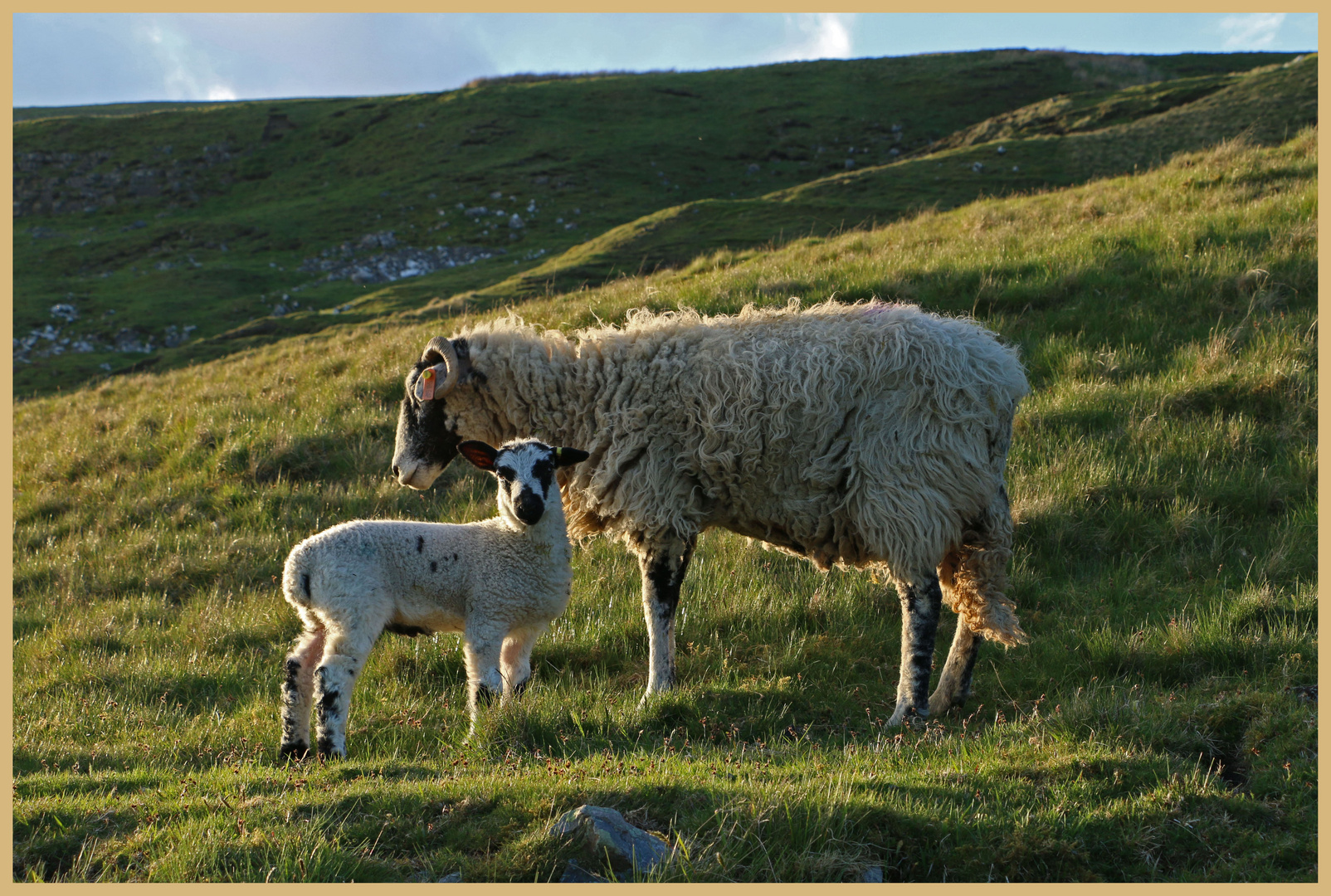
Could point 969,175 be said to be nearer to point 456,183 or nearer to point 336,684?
point 456,183

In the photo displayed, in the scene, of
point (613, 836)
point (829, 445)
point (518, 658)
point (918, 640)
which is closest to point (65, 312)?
point (518, 658)

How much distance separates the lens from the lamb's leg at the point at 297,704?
19.9 feet

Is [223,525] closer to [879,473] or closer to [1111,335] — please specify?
[879,473]

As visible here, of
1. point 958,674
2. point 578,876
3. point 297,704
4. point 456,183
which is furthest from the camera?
point 456,183

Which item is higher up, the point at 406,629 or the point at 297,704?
the point at 406,629

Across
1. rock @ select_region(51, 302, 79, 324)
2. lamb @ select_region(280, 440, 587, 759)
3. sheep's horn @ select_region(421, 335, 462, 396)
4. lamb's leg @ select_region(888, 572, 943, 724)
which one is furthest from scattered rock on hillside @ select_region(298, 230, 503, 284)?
lamb's leg @ select_region(888, 572, 943, 724)

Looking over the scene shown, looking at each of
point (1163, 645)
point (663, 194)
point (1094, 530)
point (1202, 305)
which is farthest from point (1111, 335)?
point (663, 194)

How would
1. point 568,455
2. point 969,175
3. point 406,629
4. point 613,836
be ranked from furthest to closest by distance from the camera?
1. point 969,175
2. point 406,629
3. point 568,455
4. point 613,836

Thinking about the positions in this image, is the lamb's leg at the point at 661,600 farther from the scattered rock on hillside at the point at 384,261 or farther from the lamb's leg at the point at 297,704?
the scattered rock on hillside at the point at 384,261

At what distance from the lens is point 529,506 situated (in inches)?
241

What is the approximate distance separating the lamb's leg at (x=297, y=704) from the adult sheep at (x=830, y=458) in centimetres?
218

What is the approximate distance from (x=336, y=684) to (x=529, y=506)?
159 centimetres

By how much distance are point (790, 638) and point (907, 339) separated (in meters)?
2.57

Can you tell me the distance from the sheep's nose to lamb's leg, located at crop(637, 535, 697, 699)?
1179mm
